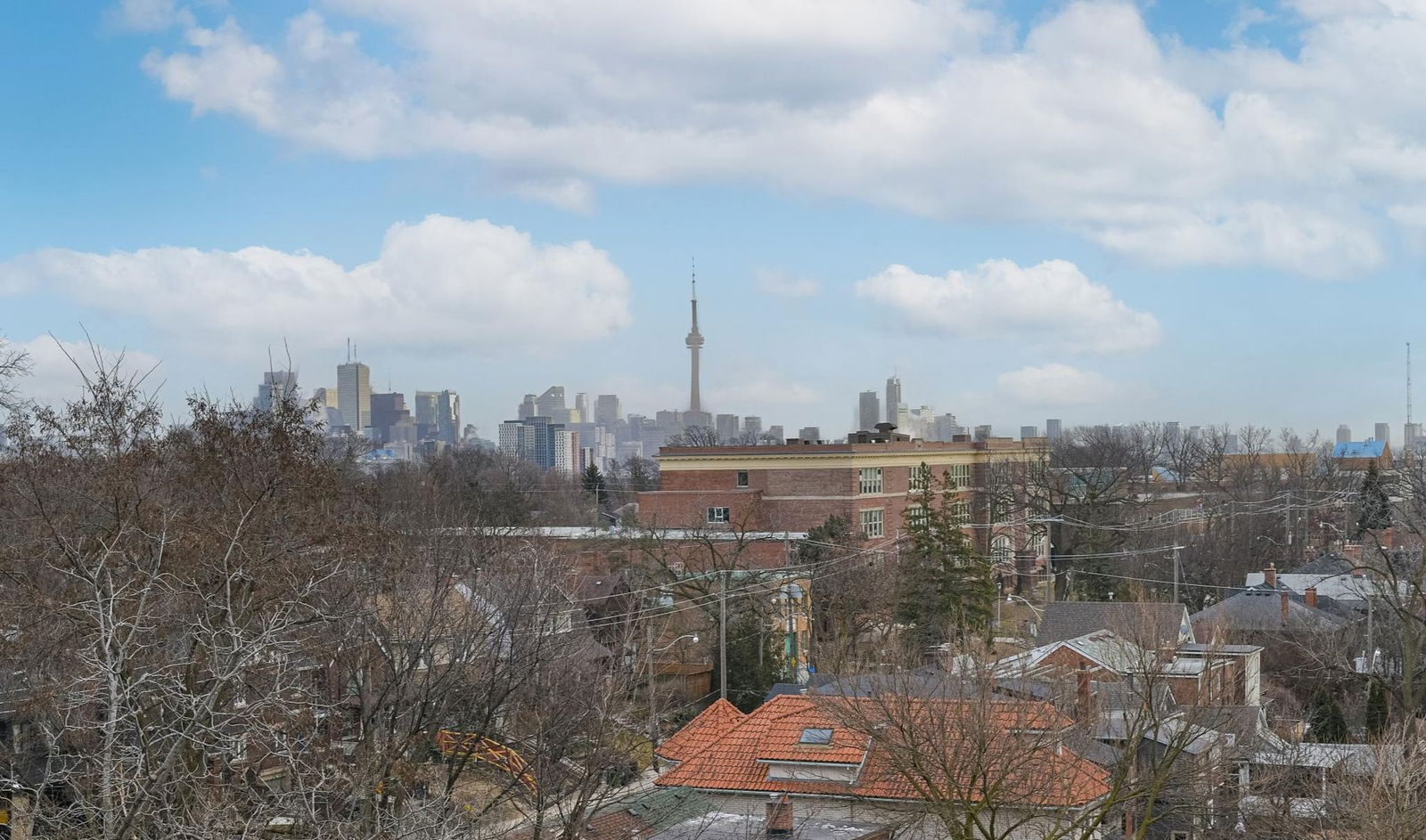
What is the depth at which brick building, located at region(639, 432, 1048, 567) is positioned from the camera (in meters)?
68.2

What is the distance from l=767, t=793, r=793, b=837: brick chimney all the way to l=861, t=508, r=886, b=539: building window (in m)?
47.5

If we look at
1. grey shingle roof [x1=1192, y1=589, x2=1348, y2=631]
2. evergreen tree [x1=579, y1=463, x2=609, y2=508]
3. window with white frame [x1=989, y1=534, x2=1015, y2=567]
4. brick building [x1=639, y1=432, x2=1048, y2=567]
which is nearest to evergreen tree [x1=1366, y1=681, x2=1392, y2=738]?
grey shingle roof [x1=1192, y1=589, x2=1348, y2=631]

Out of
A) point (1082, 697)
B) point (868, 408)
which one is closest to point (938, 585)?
point (1082, 697)

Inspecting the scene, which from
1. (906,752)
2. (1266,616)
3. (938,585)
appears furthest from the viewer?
(938,585)

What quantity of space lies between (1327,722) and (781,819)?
57.1ft

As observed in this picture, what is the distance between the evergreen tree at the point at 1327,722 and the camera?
31.7 metres

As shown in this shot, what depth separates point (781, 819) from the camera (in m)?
20.8

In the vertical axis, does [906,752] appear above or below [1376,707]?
above

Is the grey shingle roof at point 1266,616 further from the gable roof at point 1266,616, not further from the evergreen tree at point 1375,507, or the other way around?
the evergreen tree at point 1375,507

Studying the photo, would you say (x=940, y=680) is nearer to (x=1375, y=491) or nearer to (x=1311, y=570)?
(x=1311, y=570)

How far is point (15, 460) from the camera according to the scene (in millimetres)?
25125

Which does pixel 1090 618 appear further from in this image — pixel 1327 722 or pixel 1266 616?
pixel 1327 722

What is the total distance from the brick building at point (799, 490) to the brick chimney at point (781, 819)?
44.1 m

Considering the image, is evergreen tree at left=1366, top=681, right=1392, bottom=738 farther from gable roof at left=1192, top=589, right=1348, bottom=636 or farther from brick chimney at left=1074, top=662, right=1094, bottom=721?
brick chimney at left=1074, top=662, right=1094, bottom=721
